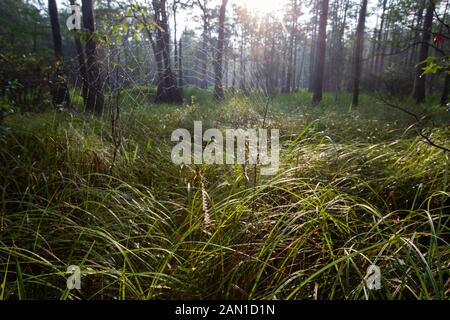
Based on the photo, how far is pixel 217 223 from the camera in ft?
4.77

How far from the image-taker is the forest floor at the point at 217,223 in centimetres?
108

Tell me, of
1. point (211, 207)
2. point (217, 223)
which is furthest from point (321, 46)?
point (217, 223)

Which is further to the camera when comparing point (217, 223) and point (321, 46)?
point (321, 46)

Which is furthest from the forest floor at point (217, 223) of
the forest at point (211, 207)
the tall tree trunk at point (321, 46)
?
the tall tree trunk at point (321, 46)

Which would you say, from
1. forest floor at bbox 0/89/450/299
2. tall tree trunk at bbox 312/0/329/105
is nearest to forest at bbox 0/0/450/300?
forest floor at bbox 0/89/450/299

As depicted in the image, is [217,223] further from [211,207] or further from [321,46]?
[321,46]

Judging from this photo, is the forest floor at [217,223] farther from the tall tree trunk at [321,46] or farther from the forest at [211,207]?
the tall tree trunk at [321,46]

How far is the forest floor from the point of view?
3.54 ft

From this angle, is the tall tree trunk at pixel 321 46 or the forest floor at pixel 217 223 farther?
the tall tree trunk at pixel 321 46

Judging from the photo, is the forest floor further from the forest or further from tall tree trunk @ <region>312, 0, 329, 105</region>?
tall tree trunk @ <region>312, 0, 329, 105</region>
